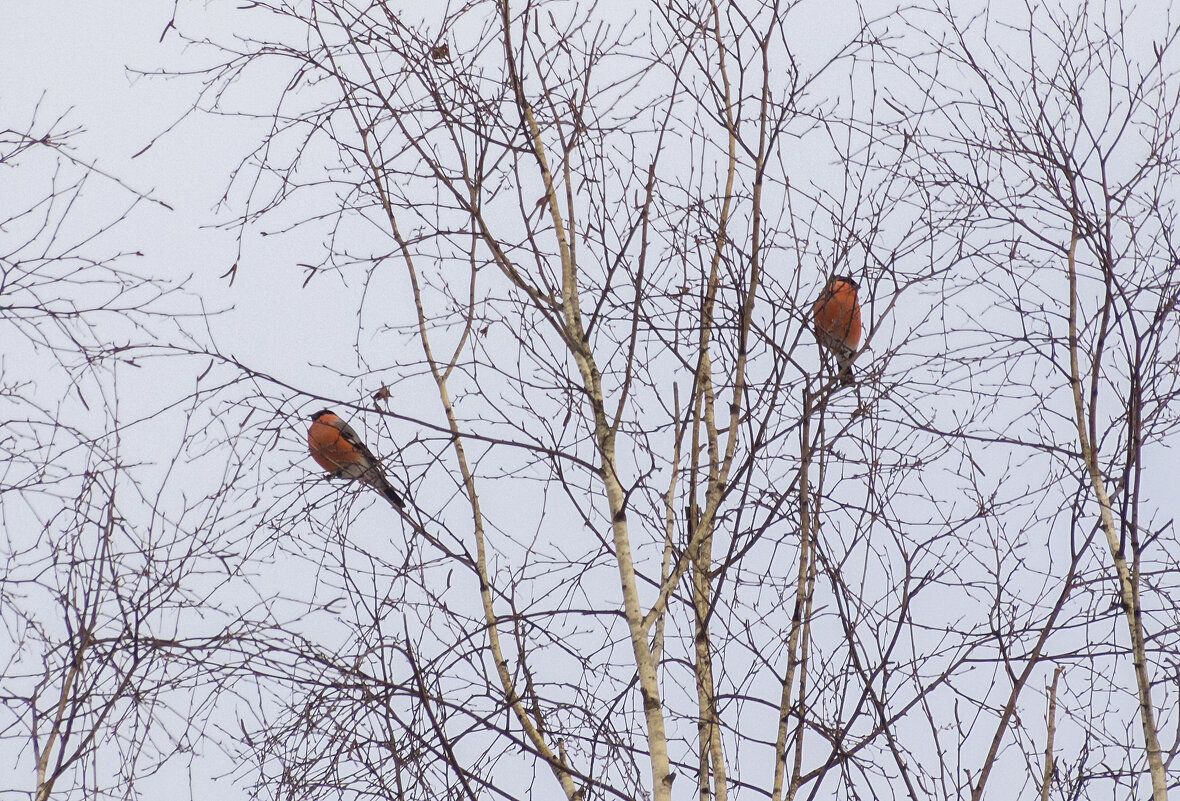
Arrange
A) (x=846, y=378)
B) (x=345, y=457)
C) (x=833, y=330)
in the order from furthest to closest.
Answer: (x=345, y=457) → (x=846, y=378) → (x=833, y=330)

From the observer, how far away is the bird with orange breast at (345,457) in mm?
3977

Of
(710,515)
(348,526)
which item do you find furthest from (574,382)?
(348,526)

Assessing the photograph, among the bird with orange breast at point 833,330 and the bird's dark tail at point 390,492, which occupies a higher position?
the bird with orange breast at point 833,330

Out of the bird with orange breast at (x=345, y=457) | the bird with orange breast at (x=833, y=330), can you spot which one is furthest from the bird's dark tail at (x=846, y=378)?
the bird with orange breast at (x=345, y=457)

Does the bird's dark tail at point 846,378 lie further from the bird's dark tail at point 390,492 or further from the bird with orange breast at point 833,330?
the bird's dark tail at point 390,492

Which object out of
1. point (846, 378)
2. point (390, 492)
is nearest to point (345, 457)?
point (390, 492)

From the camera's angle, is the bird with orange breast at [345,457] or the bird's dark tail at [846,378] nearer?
the bird's dark tail at [846,378]

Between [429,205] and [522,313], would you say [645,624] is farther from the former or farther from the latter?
[429,205]

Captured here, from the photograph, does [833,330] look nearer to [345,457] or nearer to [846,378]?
[846,378]

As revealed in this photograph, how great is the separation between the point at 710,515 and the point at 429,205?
122 cm

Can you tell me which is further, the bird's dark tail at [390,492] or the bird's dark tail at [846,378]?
the bird's dark tail at [390,492]

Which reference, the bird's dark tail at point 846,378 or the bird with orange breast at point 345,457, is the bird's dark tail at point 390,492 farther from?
the bird's dark tail at point 846,378

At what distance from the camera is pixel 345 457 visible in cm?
421

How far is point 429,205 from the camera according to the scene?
3873 mm
